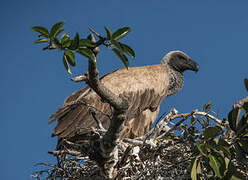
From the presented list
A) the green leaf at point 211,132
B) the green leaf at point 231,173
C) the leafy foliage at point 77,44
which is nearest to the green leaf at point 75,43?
the leafy foliage at point 77,44

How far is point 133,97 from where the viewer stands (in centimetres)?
672

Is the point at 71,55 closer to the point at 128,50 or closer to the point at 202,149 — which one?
the point at 128,50

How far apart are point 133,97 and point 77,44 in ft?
15.0

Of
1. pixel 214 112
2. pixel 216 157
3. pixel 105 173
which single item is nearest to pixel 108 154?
pixel 105 173

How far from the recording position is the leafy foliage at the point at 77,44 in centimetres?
217

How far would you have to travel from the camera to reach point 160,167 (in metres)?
4.10

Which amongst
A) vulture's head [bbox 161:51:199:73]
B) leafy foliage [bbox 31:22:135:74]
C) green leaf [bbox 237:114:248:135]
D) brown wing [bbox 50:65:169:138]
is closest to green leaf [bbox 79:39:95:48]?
leafy foliage [bbox 31:22:135:74]

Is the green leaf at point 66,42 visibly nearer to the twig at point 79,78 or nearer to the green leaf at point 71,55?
the green leaf at point 71,55

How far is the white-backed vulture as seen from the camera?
19.7 ft

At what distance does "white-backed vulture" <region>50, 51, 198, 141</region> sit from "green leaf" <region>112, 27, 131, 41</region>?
3182 mm

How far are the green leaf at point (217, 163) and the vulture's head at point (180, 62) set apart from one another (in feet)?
15.7

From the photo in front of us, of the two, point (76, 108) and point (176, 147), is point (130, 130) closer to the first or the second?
point (76, 108)

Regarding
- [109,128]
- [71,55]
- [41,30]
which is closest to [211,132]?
[109,128]

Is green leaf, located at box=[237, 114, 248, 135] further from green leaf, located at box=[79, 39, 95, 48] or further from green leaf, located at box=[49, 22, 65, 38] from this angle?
green leaf, located at box=[49, 22, 65, 38]
